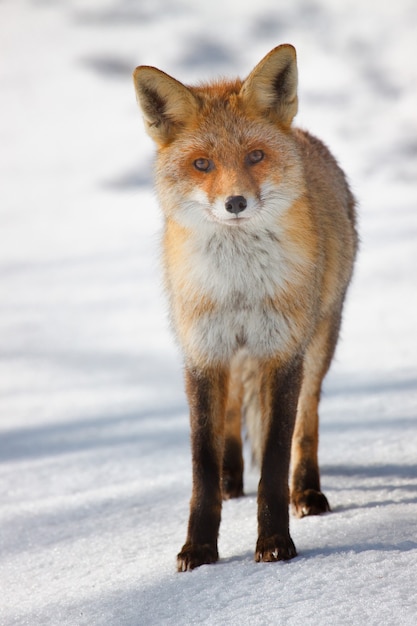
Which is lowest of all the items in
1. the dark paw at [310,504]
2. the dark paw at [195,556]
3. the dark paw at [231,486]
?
the dark paw at [195,556]

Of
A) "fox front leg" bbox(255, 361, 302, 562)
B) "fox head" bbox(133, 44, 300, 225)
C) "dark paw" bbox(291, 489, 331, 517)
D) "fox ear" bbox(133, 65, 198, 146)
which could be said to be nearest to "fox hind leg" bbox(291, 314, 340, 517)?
"dark paw" bbox(291, 489, 331, 517)

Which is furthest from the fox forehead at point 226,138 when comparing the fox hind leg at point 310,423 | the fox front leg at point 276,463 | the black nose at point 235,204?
the fox hind leg at point 310,423

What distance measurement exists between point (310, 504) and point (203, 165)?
1.19m

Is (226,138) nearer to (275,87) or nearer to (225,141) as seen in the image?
(225,141)

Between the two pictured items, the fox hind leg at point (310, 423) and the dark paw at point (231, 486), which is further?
the dark paw at point (231, 486)

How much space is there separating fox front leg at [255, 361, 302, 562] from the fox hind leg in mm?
465

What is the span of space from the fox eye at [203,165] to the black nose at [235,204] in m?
0.16

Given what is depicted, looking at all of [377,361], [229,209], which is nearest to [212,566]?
[229,209]

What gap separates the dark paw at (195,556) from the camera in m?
2.16

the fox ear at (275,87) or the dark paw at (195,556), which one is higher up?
the fox ear at (275,87)

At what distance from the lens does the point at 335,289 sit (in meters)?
2.87

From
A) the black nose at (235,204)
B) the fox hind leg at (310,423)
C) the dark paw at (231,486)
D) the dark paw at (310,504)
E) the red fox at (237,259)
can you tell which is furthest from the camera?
the dark paw at (231,486)

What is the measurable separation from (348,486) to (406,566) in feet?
3.31

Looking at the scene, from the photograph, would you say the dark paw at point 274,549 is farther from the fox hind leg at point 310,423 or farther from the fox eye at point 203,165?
the fox eye at point 203,165
